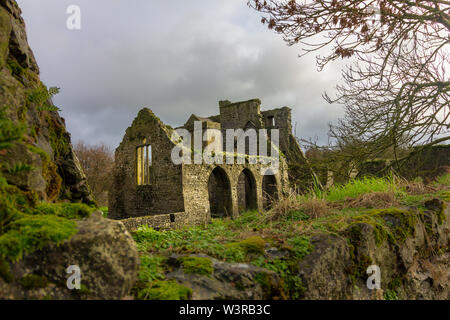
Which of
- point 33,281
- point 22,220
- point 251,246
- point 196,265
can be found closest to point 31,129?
point 22,220

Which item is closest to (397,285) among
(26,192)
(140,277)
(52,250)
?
(140,277)

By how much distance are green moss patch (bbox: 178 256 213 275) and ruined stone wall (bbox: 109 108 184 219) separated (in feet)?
34.2

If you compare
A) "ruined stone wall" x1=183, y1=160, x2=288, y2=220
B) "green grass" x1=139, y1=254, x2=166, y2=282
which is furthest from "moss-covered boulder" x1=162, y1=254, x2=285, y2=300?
"ruined stone wall" x1=183, y1=160, x2=288, y2=220

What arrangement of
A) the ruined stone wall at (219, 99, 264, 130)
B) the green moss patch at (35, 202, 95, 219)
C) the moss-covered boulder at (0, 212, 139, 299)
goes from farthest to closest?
the ruined stone wall at (219, 99, 264, 130), the green moss patch at (35, 202, 95, 219), the moss-covered boulder at (0, 212, 139, 299)

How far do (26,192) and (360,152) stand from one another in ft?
22.6

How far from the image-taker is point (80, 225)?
2.29 meters

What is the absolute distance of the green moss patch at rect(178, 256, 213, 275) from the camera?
2633 mm

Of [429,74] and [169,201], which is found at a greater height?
[429,74]

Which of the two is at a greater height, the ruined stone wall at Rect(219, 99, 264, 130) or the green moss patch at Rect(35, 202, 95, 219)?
the ruined stone wall at Rect(219, 99, 264, 130)

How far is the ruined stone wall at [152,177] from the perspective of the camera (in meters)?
13.6

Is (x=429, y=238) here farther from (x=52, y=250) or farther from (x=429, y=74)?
(x=52, y=250)

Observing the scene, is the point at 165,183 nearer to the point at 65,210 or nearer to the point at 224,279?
the point at 65,210

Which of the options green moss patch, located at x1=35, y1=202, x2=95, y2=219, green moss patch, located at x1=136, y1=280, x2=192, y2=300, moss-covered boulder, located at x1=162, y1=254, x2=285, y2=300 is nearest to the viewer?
green moss patch, located at x1=136, y1=280, x2=192, y2=300

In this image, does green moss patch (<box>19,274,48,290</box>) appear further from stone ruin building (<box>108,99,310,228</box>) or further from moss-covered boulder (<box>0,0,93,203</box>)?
stone ruin building (<box>108,99,310,228</box>)
